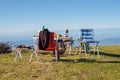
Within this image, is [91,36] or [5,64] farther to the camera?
[91,36]

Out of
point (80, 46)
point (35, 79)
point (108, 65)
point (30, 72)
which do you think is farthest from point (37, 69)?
point (80, 46)

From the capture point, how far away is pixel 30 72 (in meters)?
11.1

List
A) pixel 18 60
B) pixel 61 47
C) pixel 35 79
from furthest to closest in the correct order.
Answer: pixel 61 47 < pixel 18 60 < pixel 35 79

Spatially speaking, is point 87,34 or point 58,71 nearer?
point 58,71

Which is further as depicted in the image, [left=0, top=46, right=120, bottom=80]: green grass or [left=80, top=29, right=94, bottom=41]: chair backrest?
[left=80, top=29, right=94, bottom=41]: chair backrest

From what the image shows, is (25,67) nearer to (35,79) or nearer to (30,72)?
(30,72)

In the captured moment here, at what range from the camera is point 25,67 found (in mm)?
11969

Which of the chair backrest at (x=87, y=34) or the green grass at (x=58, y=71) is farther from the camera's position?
the chair backrest at (x=87, y=34)

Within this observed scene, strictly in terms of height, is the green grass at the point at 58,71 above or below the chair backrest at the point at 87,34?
below

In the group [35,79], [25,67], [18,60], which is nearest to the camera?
[35,79]

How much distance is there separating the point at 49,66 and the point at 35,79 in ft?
6.29

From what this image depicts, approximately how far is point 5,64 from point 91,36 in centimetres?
447

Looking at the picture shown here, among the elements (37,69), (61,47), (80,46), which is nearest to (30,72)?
(37,69)

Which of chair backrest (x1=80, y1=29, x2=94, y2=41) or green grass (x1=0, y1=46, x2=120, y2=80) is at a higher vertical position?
chair backrest (x1=80, y1=29, x2=94, y2=41)
